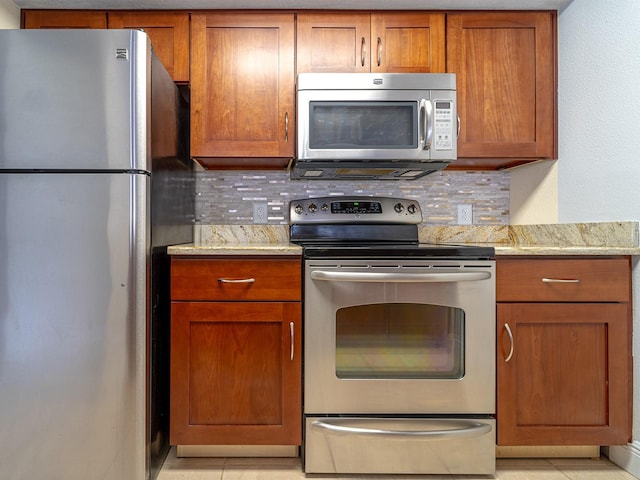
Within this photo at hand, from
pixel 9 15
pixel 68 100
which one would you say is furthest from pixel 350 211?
pixel 9 15

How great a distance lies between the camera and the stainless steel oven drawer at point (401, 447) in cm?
153

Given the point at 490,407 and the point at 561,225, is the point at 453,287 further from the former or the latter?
the point at 561,225

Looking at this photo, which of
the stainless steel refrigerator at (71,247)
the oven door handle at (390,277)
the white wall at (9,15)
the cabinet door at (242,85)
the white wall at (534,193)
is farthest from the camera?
the white wall at (534,193)

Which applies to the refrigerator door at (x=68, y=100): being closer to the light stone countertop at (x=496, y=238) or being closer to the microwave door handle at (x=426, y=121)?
the light stone countertop at (x=496, y=238)

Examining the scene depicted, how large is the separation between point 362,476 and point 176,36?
79.2 inches

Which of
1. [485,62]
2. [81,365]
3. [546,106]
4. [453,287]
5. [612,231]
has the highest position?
[485,62]

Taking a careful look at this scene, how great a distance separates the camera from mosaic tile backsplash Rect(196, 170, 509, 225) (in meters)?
2.18

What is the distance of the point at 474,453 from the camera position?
5.07ft

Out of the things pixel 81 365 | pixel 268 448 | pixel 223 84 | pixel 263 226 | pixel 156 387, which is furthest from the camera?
pixel 263 226

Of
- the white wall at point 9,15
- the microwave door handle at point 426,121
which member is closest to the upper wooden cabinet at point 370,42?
the microwave door handle at point 426,121

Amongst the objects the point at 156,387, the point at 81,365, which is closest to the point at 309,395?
the point at 156,387

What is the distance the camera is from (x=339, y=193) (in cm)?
219

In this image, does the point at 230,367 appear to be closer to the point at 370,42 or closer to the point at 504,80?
the point at 370,42

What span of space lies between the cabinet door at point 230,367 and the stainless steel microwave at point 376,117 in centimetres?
72
